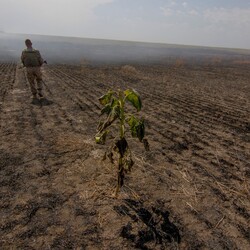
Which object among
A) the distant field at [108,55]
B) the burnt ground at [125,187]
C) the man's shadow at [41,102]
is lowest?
the burnt ground at [125,187]

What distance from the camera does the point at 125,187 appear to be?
12.6ft

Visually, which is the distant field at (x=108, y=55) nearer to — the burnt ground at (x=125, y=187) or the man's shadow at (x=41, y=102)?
the man's shadow at (x=41, y=102)

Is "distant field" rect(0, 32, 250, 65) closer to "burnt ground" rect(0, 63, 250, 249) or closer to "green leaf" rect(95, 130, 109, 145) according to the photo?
"burnt ground" rect(0, 63, 250, 249)

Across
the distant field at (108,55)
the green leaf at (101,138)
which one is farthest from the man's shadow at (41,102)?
the distant field at (108,55)

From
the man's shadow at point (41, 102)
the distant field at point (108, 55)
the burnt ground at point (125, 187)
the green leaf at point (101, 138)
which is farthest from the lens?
the distant field at point (108, 55)

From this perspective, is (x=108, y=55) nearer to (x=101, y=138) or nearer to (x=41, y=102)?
(x=41, y=102)

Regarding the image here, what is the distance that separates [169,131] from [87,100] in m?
3.67

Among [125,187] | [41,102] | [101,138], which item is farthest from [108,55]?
[101,138]

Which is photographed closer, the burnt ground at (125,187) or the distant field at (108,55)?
the burnt ground at (125,187)

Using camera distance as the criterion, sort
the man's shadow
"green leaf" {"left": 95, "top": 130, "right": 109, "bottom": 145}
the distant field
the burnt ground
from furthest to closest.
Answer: the distant field, the man's shadow, "green leaf" {"left": 95, "top": 130, "right": 109, "bottom": 145}, the burnt ground

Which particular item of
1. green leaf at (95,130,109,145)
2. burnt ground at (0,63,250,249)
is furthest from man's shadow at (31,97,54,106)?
green leaf at (95,130,109,145)

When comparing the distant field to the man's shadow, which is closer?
the man's shadow

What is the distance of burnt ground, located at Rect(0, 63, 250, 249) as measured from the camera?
2941 mm

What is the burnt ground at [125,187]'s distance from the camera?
9.65 ft
